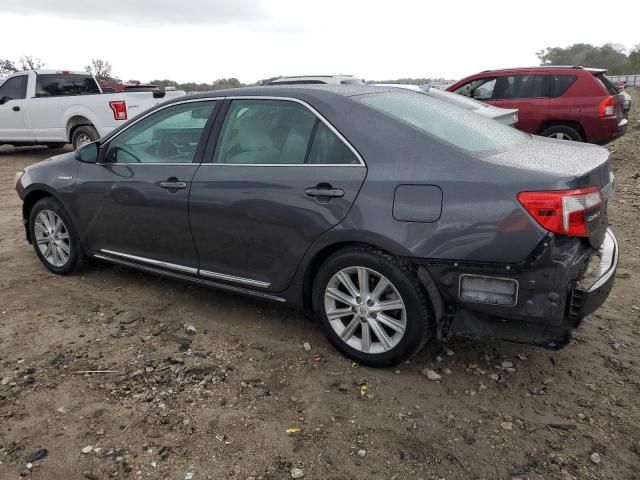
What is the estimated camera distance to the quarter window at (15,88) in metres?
11.7

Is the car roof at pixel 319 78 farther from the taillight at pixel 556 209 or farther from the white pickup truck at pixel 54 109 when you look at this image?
the taillight at pixel 556 209

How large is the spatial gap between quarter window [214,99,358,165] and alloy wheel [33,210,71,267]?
1908mm

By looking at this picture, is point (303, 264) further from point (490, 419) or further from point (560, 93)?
point (560, 93)

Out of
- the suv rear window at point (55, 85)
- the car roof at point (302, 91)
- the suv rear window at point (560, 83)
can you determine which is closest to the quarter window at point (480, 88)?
the suv rear window at point (560, 83)

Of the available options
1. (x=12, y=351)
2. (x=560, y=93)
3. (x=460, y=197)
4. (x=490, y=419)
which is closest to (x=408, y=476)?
(x=490, y=419)

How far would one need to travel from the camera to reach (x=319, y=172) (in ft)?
10.5

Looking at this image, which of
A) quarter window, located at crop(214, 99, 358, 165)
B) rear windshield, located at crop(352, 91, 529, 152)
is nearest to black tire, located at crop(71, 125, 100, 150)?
quarter window, located at crop(214, 99, 358, 165)

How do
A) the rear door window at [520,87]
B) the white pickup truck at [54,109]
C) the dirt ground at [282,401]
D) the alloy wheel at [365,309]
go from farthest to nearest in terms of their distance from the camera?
the white pickup truck at [54,109] < the rear door window at [520,87] < the alloy wheel at [365,309] < the dirt ground at [282,401]

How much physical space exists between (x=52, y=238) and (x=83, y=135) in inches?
277

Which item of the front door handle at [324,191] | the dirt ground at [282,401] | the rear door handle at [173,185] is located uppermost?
the front door handle at [324,191]

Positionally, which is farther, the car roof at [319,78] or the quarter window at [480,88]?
the car roof at [319,78]

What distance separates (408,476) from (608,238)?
6.26 feet

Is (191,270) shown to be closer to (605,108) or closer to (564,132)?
(564,132)

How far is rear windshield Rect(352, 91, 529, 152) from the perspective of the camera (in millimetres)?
3121
